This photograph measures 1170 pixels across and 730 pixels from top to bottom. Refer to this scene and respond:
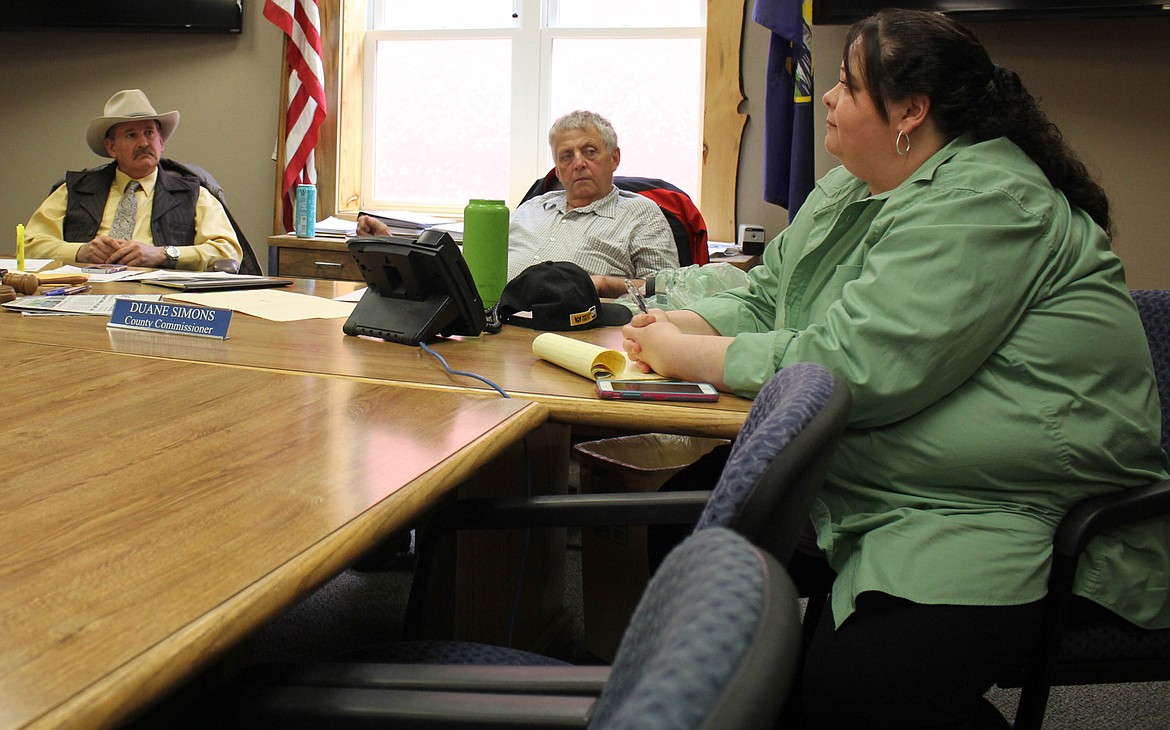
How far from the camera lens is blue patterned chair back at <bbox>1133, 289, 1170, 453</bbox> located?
1.41m

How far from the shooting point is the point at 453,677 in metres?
0.69

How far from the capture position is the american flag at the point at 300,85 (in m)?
4.13

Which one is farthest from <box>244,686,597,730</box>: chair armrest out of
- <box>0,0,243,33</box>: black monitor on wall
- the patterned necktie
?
<box>0,0,243,33</box>: black monitor on wall

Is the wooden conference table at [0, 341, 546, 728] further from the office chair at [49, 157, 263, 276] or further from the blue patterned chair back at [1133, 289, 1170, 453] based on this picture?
the office chair at [49, 157, 263, 276]

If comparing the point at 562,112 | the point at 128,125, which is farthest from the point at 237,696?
the point at 562,112

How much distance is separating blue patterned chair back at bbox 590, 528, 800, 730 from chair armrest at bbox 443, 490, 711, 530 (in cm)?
65

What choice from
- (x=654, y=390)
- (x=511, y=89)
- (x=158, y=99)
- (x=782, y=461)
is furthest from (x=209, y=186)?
(x=782, y=461)

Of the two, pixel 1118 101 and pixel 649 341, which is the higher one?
pixel 1118 101

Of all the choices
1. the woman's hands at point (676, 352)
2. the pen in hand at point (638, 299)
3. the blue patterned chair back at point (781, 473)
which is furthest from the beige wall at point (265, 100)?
the blue patterned chair back at point (781, 473)

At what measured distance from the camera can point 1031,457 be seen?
1.14m

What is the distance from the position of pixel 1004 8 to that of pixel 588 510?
2.81 m

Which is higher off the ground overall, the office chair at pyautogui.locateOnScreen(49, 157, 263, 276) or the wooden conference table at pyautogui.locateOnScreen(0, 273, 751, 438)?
the office chair at pyautogui.locateOnScreen(49, 157, 263, 276)

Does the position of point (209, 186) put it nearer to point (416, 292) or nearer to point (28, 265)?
point (28, 265)

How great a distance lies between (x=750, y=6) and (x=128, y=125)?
2337mm
